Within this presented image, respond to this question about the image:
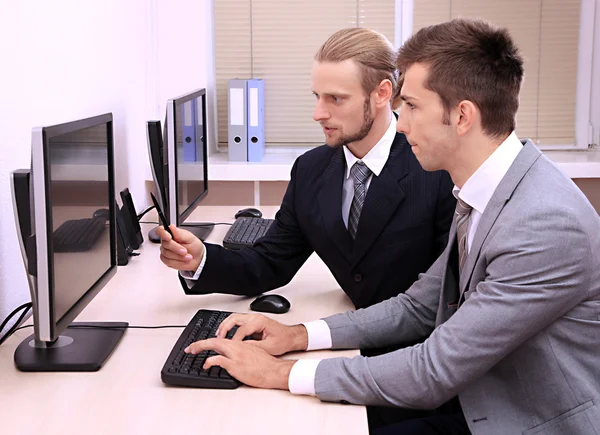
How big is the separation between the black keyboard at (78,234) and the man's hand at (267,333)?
1.03 ft

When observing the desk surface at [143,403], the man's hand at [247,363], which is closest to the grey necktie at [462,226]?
the desk surface at [143,403]

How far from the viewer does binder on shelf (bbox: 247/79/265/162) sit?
353cm

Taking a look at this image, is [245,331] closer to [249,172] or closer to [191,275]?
[191,275]

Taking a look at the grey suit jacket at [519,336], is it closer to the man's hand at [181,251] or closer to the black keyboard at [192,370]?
the black keyboard at [192,370]

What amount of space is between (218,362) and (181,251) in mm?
440

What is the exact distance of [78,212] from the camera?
1463mm

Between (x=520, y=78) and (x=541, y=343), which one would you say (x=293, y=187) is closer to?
(x=520, y=78)

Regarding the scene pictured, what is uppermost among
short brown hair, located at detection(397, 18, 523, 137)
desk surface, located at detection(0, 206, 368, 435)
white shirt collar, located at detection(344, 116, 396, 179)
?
short brown hair, located at detection(397, 18, 523, 137)

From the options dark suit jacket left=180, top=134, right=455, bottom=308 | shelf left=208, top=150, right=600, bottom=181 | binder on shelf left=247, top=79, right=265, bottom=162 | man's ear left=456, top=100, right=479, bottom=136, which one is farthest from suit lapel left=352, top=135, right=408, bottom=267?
binder on shelf left=247, top=79, right=265, bottom=162

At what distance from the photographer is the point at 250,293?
1.91 m

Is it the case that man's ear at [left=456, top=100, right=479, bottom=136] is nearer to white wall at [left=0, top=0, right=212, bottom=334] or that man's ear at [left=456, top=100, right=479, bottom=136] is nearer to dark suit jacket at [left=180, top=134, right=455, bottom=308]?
dark suit jacket at [left=180, top=134, right=455, bottom=308]

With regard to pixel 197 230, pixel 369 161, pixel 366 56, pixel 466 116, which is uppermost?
pixel 366 56

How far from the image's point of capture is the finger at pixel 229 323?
5.09ft

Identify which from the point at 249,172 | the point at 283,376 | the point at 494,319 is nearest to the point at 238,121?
the point at 249,172
